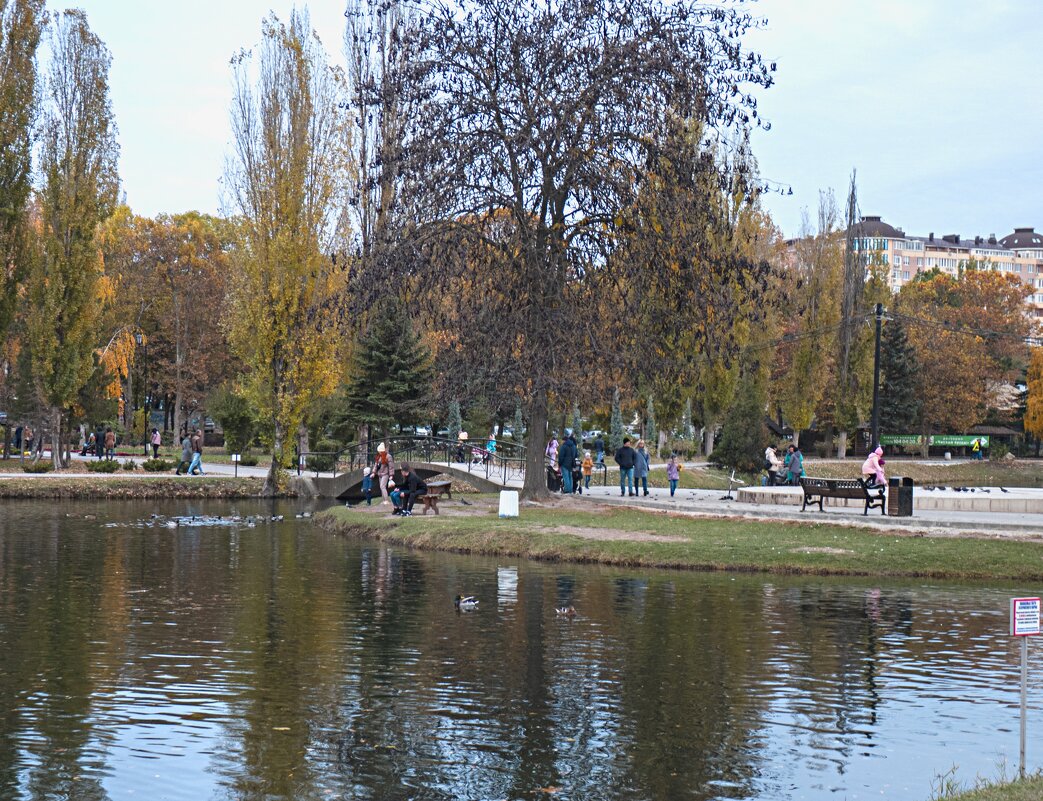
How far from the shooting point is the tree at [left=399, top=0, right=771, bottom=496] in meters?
29.0

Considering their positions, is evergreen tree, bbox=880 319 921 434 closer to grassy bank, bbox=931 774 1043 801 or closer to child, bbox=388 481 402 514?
child, bbox=388 481 402 514

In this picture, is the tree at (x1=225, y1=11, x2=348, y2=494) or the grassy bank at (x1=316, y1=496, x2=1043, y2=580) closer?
the grassy bank at (x1=316, y1=496, x2=1043, y2=580)

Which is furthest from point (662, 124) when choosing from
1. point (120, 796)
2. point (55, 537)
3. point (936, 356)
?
point (936, 356)

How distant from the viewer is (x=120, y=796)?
8.93 metres

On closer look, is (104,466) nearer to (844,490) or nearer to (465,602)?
(844,490)

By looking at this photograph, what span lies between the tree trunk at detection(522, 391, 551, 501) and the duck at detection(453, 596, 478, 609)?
14301 millimetres

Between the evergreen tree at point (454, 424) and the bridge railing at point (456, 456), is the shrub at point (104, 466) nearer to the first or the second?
the bridge railing at point (456, 456)

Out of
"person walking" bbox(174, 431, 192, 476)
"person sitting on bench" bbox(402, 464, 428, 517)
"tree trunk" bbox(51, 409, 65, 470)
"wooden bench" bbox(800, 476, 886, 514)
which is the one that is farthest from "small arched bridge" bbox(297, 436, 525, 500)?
"tree trunk" bbox(51, 409, 65, 470)

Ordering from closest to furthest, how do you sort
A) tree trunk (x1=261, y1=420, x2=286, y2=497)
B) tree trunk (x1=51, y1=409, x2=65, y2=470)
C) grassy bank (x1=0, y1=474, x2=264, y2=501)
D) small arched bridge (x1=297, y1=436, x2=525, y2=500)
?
small arched bridge (x1=297, y1=436, x2=525, y2=500) → grassy bank (x1=0, y1=474, x2=264, y2=501) → tree trunk (x1=261, y1=420, x2=286, y2=497) → tree trunk (x1=51, y1=409, x2=65, y2=470)

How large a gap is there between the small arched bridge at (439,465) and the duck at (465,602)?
19.8 m

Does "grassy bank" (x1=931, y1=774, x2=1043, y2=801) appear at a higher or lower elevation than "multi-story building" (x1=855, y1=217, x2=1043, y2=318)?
lower

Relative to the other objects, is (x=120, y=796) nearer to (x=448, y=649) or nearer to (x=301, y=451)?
(x=448, y=649)

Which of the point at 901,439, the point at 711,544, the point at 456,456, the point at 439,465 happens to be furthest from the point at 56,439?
the point at 901,439

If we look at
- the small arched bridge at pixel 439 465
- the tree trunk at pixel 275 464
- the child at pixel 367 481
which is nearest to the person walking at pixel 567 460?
the small arched bridge at pixel 439 465
